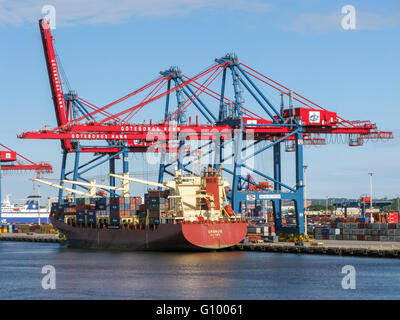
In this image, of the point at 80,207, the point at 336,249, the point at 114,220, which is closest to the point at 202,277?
the point at 336,249

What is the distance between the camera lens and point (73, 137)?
3383 inches

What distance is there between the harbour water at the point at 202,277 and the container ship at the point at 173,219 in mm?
2169

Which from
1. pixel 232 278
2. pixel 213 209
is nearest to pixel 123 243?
pixel 213 209

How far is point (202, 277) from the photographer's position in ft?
182

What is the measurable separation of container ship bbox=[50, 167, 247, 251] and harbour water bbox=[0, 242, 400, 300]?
2169 millimetres

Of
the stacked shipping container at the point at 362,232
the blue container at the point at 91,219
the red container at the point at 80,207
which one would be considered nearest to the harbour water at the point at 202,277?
the stacked shipping container at the point at 362,232

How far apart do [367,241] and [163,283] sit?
129 ft

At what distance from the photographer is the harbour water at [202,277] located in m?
48.0

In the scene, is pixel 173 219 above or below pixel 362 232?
above

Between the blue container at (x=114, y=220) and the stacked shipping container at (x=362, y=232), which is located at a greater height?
the blue container at (x=114, y=220)

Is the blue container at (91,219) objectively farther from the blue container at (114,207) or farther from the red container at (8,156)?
the red container at (8,156)

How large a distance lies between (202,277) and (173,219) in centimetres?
2435

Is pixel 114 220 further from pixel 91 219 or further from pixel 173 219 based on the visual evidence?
pixel 173 219

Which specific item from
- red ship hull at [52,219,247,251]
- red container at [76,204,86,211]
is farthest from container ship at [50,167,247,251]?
red container at [76,204,86,211]
